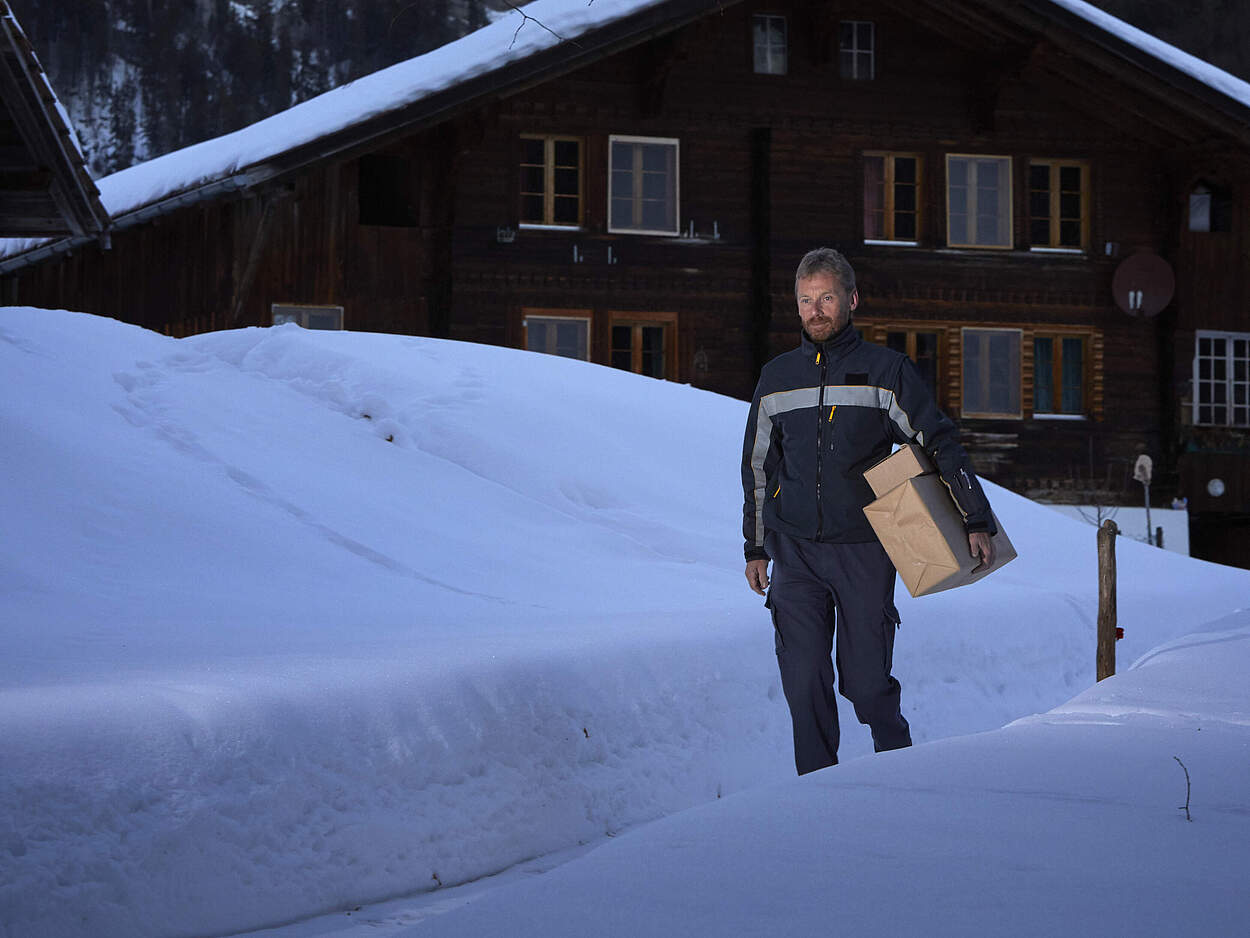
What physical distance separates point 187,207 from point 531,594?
1243cm

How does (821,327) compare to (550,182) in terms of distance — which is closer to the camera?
(821,327)

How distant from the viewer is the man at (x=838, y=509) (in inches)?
197

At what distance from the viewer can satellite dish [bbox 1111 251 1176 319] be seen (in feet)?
73.2

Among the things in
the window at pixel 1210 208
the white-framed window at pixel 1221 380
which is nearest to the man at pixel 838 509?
the white-framed window at pixel 1221 380

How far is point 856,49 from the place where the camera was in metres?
21.9

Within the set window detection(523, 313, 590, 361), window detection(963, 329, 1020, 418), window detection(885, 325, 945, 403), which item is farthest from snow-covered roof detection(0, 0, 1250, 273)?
window detection(885, 325, 945, 403)

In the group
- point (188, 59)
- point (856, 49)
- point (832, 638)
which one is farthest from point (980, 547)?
point (188, 59)

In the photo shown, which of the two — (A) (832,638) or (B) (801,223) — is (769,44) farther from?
(A) (832,638)

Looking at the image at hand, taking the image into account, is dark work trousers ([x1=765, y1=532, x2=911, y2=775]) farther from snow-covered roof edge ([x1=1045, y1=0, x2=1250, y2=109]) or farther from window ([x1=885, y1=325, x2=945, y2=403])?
snow-covered roof edge ([x1=1045, y1=0, x2=1250, y2=109])

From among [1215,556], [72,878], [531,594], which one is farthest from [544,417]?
[1215,556]

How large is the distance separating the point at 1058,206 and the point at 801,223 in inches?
164

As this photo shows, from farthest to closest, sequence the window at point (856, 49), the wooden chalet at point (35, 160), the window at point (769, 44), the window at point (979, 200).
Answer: the window at point (979, 200) → the window at point (856, 49) → the window at point (769, 44) → the wooden chalet at point (35, 160)

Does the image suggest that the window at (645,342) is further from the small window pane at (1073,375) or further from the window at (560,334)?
the small window pane at (1073,375)

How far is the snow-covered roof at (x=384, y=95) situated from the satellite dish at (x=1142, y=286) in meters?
2.59
